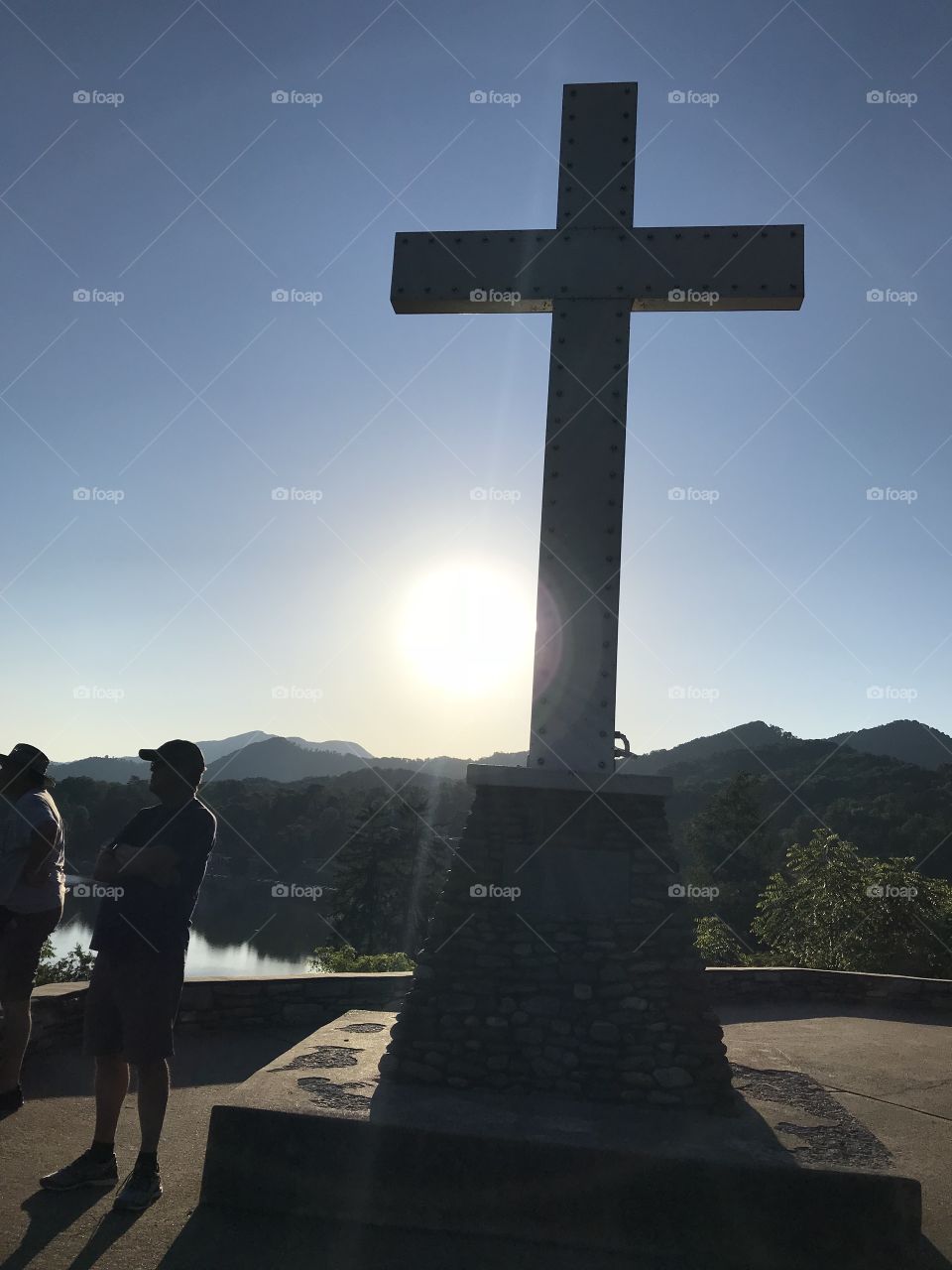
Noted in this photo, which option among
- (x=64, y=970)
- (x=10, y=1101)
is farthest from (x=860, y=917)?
(x=10, y=1101)

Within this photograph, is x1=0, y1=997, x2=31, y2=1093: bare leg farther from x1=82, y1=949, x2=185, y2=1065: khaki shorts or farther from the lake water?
the lake water

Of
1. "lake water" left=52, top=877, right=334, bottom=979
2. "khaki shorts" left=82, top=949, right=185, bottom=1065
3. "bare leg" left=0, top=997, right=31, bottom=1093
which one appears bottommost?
"lake water" left=52, top=877, right=334, bottom=979

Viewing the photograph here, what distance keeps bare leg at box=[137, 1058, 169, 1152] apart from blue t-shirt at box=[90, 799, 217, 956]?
46 centimetres

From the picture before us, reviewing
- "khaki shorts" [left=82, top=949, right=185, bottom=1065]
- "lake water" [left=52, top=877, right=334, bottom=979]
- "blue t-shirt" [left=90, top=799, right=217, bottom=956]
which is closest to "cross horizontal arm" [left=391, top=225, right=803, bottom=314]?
"blue t-shirt" [left=90, top=799, right=217, bottom=956]

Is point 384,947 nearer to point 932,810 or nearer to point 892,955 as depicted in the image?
point 892,955

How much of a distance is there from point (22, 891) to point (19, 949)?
0.92 feet

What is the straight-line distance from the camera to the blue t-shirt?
320cm

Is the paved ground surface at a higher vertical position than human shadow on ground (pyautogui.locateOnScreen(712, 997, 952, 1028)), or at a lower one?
higher

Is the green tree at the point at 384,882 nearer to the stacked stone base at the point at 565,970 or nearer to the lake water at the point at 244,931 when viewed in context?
the lake water at the point at 244,931

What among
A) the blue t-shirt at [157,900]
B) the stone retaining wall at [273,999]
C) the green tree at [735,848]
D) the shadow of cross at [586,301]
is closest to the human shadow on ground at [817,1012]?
the stone retaining wall at [273,999]

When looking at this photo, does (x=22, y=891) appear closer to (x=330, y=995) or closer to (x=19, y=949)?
(x=19, y=949)

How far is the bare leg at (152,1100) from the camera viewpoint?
3.15 m

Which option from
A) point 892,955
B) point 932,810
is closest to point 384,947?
point 892,955

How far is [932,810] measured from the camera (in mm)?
46719
